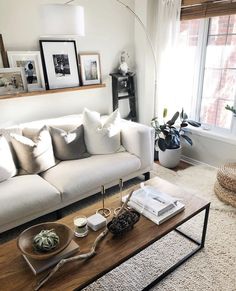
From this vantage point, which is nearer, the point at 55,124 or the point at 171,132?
the point at 55,124

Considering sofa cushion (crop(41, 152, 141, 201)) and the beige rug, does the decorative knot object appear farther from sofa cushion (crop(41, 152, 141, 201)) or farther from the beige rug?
sofa cushion (crop(41, 152, 141, 201))

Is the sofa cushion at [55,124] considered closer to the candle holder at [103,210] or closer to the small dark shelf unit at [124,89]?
the small dark shelf unit at [124,89]

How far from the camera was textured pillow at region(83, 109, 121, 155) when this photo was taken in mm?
2580

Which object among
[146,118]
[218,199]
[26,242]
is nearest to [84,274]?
[26,242]

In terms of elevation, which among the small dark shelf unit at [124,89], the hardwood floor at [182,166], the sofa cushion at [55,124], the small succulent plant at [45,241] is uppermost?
the small dark shelf unit at [124,89]

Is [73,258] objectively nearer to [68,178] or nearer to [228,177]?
[68,178]

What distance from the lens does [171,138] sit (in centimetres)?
305

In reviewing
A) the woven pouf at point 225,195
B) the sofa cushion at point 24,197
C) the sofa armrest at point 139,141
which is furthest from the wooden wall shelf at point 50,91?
the woven pouf at point 225,195

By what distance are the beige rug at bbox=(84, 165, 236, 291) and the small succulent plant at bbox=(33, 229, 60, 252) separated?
57cm

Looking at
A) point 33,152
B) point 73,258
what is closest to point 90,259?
point 73,258

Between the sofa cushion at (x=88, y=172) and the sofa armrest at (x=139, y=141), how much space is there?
9 centimetres

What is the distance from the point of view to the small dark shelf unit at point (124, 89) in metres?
3.23

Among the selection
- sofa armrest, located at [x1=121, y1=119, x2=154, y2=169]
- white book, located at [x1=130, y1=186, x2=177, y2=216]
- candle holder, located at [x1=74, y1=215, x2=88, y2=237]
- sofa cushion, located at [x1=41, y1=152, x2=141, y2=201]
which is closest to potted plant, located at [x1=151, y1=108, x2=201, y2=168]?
sofa armrest, located at [x1=121, y1=119, x2=154, y2=169]

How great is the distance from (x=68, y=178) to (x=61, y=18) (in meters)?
1.26
